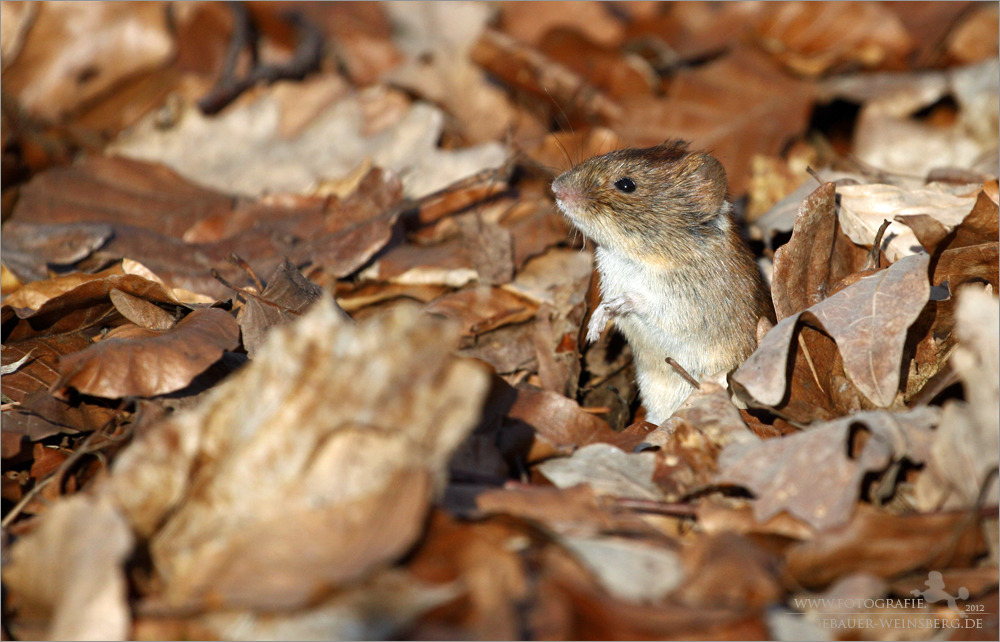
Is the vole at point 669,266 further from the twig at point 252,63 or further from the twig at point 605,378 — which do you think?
the twig at point 252,63

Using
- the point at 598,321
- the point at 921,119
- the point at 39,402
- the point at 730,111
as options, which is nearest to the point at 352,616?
the point at 39,402

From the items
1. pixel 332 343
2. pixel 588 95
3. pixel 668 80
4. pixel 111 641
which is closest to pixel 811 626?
pixel 332 343

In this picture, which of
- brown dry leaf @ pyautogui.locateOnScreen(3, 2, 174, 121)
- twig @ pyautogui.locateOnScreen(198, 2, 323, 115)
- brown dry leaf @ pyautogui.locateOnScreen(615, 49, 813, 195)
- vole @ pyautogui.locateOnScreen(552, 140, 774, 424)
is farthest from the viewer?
brown dry leaf @ pyautogui.locateOnScreen(3, 2, 174, 121)

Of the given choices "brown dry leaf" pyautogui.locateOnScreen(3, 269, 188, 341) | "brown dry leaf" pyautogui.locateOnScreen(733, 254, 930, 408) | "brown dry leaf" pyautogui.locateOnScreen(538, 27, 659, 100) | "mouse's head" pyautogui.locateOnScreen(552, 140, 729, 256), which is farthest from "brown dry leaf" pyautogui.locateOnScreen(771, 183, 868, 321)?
"brown dry leaf" pyautogui.locateOnScreen(538, 27, 659, 100)

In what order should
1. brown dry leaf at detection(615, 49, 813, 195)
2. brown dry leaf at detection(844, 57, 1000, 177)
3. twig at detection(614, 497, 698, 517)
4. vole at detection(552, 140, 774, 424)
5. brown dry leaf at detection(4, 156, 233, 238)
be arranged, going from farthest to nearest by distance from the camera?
brown dry leaf at detection(615, 49, 813, 195), brown dry leaf at detection(844, 57, 1000, 177), brown dry leaf at detection(4, 156, 233, 238), vole at detection(552, 140, 774, 424), twig at detection(614, 497, 698, 517)

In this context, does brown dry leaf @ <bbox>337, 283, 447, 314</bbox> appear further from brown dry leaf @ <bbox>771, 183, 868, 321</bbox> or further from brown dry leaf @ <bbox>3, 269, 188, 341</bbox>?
brown dry leaf @ <bbox>771, 183, 868, 321</bbox>

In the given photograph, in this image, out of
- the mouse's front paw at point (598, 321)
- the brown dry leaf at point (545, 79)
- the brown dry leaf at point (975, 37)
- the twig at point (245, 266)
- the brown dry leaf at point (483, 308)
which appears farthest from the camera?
the brown dry leaf at point (975, 37)

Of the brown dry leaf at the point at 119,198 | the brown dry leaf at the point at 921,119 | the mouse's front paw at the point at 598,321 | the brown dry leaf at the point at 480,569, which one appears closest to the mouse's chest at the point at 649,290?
the mouse's front paw at the point at 598,321
